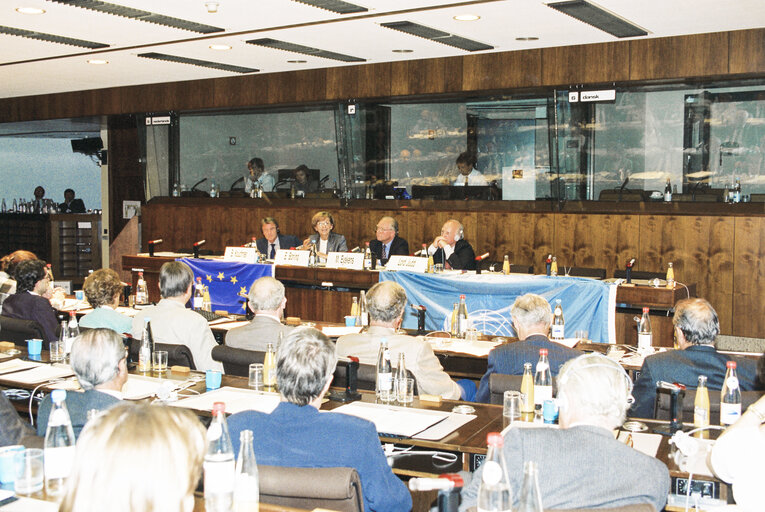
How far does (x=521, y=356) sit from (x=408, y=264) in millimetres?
4118

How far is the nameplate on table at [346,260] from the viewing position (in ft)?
29.4

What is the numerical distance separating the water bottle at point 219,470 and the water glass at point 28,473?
2.27 feet

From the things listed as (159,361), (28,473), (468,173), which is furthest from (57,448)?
(468,173)

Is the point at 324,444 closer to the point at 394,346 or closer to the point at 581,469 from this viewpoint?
the point at 581,469

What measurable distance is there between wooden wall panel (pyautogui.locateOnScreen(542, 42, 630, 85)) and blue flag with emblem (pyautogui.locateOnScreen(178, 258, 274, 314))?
12.6 feet

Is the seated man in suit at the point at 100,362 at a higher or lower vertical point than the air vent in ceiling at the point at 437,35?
lower

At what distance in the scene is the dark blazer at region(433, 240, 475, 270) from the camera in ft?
29.4

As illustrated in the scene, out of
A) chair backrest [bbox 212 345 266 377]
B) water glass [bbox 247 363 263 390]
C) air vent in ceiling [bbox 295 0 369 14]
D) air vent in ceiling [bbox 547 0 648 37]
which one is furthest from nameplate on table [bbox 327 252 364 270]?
water glass [bbox 247 363 263 390]

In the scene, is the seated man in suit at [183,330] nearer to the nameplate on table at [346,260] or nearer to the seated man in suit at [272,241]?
the nameplate on table at [346,260]

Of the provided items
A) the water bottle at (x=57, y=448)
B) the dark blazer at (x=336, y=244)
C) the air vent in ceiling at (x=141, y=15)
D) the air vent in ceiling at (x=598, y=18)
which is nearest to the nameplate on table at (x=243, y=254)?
the dark blazer at (x=336, y=244)

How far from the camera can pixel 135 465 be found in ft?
4.91

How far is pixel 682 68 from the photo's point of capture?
864cm

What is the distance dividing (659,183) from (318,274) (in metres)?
3.95

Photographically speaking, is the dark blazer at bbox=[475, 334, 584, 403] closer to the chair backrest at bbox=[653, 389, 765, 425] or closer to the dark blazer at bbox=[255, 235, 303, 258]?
the chair backrest at bbox=[653, 389, 765, 425]
